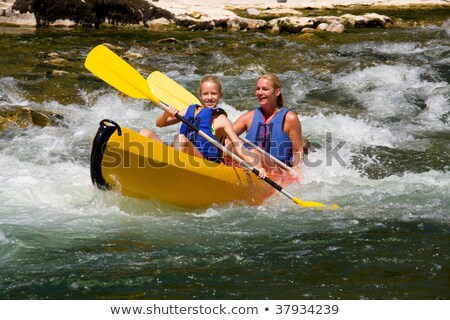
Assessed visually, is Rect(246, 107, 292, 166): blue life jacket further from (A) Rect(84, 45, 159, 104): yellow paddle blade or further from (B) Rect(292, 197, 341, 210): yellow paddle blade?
(A) Rect(84, 45, 159, 104): yellow paddle blade

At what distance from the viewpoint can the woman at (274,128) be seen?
5617mm

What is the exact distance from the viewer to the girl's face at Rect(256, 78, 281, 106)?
5582 mm

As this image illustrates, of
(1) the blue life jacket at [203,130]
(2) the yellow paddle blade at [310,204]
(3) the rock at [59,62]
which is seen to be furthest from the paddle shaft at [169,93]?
(3) the rock at [59,62]

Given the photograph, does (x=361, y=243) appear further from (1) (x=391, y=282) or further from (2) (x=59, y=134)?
(2) (x=59, y=134)

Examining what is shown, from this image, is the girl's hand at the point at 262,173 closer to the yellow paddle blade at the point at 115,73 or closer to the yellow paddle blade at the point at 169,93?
the yellow paddle blade at the point at 115,73

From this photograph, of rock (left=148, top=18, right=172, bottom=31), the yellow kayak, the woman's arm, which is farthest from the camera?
rock (left=148, top=18, right=172, bottom=31)

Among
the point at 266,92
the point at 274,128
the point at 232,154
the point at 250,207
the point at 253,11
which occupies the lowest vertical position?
the point at 250,207

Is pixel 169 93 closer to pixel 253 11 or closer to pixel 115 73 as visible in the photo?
pixel 115 73

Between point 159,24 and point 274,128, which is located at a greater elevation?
point 159,24

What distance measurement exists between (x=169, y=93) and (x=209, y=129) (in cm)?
106

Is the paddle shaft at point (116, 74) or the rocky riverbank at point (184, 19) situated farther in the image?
the rocky riverbank at point (184, 19)

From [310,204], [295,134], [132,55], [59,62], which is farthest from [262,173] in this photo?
[132,55]

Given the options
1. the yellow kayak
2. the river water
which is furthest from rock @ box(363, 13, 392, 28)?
the yellow kayak

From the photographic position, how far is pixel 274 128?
562 centimetres
